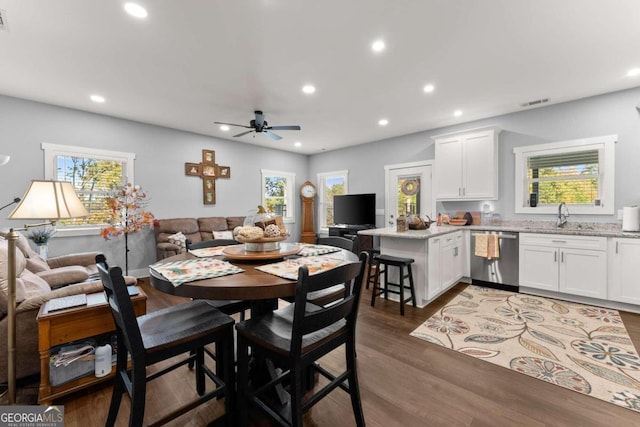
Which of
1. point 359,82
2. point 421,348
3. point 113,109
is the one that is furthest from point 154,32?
point 421,348

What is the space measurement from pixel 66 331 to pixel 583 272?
17.2 feet

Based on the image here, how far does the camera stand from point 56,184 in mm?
1727

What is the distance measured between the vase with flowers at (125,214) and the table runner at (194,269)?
3276mm

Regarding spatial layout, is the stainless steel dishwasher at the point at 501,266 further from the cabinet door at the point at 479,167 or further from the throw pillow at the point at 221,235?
the throw pillow at the point at 221,235

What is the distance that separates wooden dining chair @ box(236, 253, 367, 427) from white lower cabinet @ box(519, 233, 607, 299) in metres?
3.55

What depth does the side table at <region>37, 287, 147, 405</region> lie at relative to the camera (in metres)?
1.72

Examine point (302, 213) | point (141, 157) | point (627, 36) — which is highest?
point (627, 36)

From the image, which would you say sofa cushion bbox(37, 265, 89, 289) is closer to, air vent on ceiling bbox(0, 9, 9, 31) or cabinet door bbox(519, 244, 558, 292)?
air vent on ceiling bbox(0, 9, 9, 31)

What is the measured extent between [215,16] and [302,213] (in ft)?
17.8

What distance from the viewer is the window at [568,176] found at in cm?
369

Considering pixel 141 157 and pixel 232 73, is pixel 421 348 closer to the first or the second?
pixel 232 73

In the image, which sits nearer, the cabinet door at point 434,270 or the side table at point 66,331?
the side table at point 66,331

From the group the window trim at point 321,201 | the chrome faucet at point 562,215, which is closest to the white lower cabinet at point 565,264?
the chrome faucet at point 562,215

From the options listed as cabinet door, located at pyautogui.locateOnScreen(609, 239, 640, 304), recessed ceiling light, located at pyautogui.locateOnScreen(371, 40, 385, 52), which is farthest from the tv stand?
recessed ceiling light, located at pyautogui.locateOnScreen(371, 40, 385, 52)
